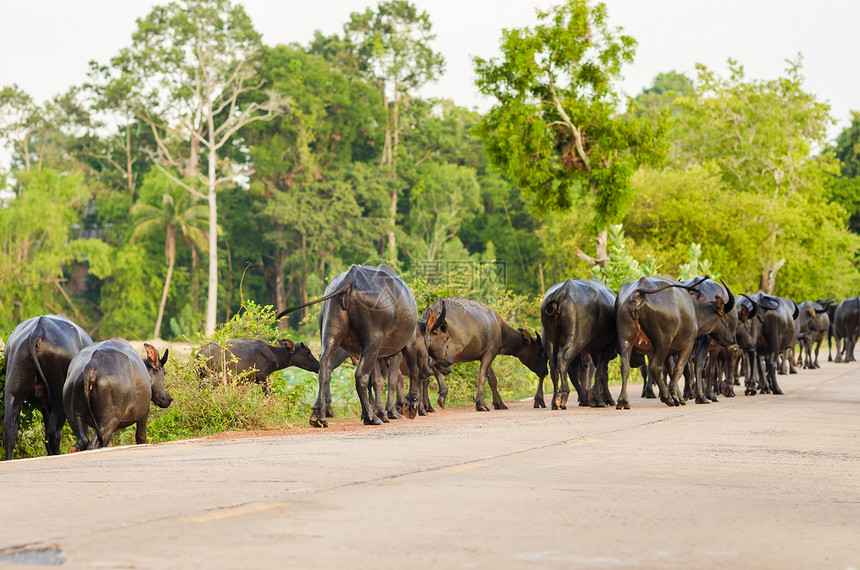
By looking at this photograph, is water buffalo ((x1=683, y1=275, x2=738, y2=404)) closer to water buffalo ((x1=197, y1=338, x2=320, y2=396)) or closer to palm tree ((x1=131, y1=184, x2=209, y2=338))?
water buffalo ((x1=197, y1=338, x2=320, y2=396))

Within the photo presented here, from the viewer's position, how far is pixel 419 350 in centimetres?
1527

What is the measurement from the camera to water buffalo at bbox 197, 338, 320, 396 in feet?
47.9

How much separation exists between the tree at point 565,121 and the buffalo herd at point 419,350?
1252 cm

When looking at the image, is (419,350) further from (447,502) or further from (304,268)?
(304,268)

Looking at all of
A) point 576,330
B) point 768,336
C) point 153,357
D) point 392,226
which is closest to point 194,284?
point 392,226

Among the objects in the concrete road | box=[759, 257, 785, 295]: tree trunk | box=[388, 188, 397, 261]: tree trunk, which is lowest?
the concrete road

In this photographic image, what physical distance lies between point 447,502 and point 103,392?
6474mm

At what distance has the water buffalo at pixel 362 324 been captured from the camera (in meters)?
12.9

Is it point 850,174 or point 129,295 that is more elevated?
point 850,174

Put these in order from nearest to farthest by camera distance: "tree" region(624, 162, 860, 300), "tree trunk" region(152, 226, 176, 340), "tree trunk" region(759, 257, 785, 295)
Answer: "tree" region(624, 162, 860, 300), "tree trunk" region(759, 257, 785, 295), "tree trunk" region(152, 226, 176, 340)

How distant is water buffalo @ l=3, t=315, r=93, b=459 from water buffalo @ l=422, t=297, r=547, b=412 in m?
5.61

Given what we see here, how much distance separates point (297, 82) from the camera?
70875mm

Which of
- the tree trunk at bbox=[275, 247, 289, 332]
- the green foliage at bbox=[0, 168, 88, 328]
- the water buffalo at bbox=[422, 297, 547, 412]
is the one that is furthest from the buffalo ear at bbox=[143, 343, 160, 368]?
the tree trunk at bbox=[275, 247, 289, 332]

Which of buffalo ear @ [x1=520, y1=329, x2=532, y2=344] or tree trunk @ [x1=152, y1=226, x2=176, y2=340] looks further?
tree trunk @ [x1=152, y1=226, x2=176, y2=340]
